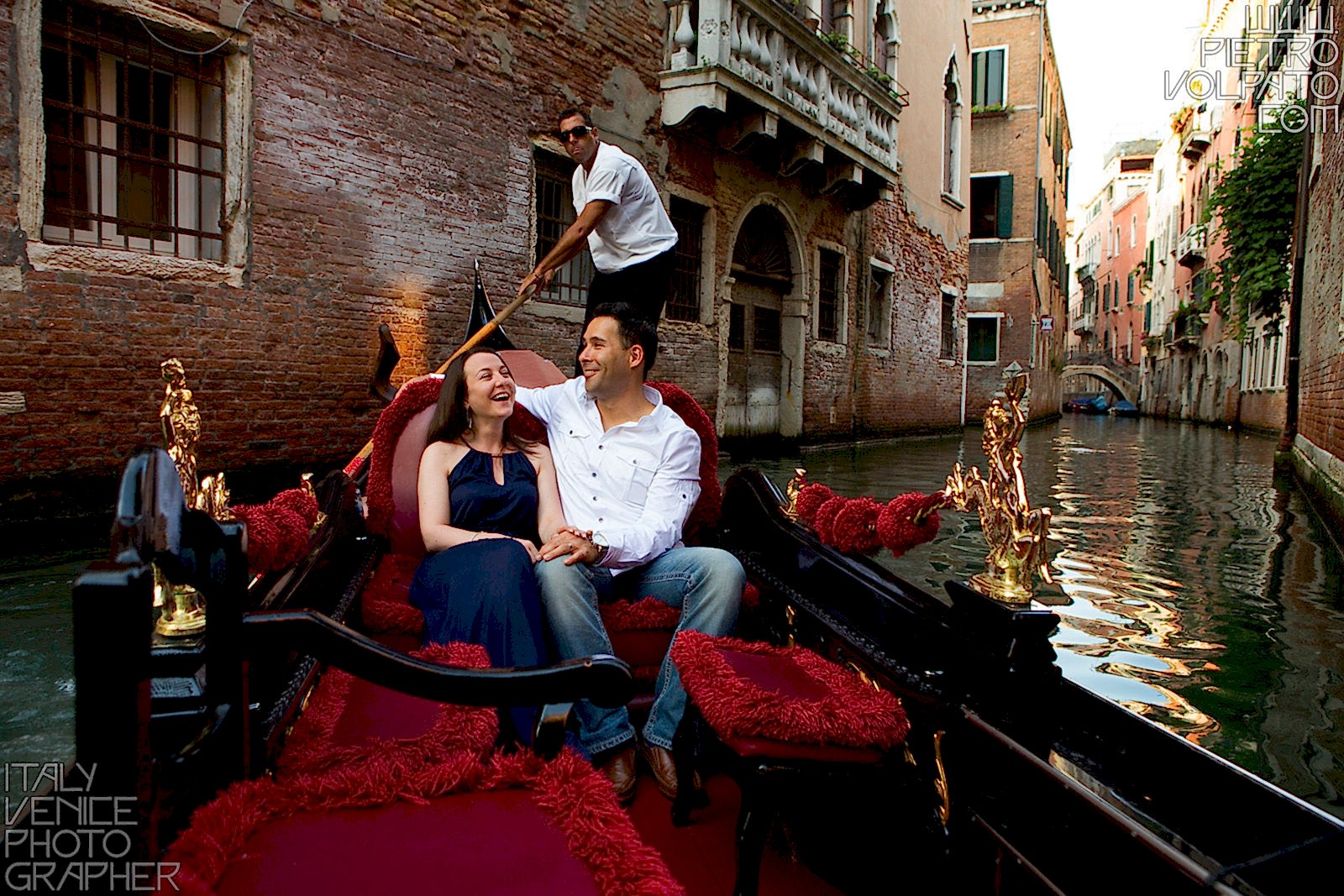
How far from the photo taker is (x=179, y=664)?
90cm

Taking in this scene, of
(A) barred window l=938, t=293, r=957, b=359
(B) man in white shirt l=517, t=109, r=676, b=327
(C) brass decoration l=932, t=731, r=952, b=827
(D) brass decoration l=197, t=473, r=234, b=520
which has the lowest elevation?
(C) brass decoration l=932, t=731, r=952, b=827

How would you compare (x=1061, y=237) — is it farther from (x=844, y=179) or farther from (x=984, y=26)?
(x=844, y=179)

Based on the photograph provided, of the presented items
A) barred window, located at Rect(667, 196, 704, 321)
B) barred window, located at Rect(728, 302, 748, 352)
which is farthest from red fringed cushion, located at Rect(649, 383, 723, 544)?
barred window, located at Rect(728, 302, 748, 352)

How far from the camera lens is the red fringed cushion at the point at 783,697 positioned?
127 cm

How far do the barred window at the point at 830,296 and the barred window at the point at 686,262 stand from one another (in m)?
2.58

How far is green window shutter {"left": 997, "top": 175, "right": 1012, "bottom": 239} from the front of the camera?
18.9 metres

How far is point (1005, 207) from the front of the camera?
62.4 ft

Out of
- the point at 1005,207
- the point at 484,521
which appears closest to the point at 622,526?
the point at 484,521

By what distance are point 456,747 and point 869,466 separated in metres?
7.29

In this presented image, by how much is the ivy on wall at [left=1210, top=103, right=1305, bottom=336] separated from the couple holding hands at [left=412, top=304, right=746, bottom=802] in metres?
10.2

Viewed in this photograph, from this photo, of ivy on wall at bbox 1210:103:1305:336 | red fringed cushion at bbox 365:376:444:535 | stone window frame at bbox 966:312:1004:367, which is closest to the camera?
red fringed cushion at bbox 365:376:444:535

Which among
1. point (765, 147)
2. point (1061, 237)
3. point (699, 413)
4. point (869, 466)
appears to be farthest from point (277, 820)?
point (1061, 237)

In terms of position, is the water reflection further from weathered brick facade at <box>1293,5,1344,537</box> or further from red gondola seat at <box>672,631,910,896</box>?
red gondola seat at <box>672,631,910,896</box>

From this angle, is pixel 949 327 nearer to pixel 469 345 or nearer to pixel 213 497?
pixel 469 345
